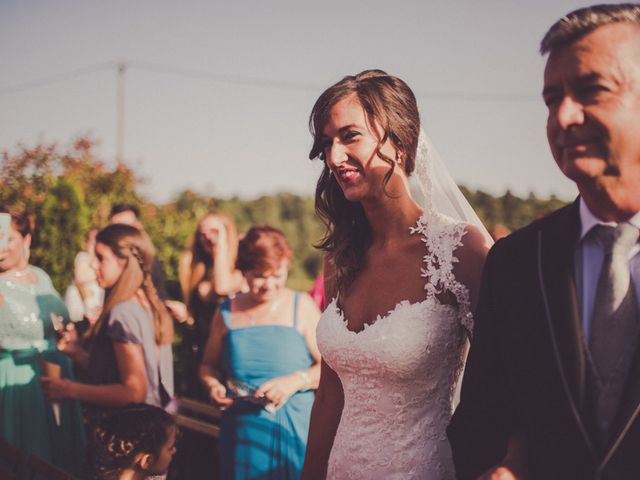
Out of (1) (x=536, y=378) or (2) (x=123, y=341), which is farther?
(2) (x=123, y=341)

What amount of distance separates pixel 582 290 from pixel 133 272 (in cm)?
347

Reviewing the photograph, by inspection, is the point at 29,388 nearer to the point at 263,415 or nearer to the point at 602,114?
the point at 263,415

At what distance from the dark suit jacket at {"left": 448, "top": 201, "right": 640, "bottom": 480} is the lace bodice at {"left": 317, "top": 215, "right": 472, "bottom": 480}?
597 millimetres

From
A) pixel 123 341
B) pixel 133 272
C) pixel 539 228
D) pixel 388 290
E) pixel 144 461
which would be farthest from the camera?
pixel 133 272

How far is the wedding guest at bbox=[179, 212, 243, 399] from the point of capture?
6125 mm

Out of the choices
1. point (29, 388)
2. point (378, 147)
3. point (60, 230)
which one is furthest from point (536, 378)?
point (60, 230)

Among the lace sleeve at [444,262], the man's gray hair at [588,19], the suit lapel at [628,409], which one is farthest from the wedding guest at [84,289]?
the suit lapel at [628,409]

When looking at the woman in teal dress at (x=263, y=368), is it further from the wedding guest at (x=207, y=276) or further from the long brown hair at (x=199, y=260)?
the long brown hair at (x=199, y=260)

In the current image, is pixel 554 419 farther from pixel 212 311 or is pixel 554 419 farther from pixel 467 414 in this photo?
pixel 212 311

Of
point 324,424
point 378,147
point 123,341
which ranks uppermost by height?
point 378,147

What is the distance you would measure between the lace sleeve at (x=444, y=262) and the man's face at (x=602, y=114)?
85 cm

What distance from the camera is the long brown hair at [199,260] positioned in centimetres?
628

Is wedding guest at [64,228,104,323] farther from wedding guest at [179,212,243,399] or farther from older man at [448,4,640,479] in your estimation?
older man at [448,4,640,479]

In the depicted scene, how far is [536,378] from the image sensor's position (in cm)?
152
